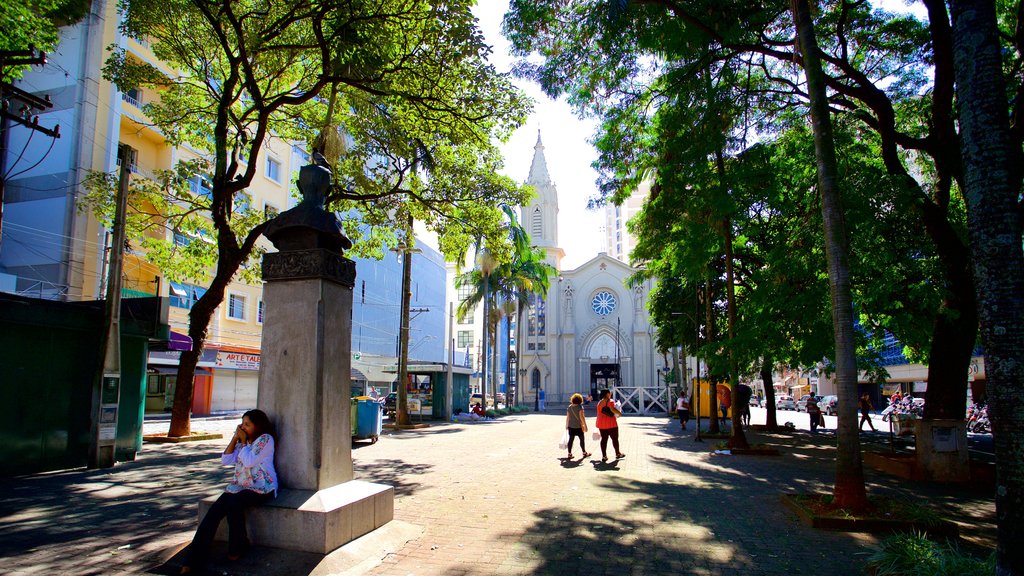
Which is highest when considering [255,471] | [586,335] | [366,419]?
[586,335]

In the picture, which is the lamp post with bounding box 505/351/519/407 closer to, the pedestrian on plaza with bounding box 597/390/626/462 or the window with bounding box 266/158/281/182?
the window with bounding box 266/158/281/182

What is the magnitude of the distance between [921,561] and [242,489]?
561 centimetres

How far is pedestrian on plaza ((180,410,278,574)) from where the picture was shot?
15.3 feet

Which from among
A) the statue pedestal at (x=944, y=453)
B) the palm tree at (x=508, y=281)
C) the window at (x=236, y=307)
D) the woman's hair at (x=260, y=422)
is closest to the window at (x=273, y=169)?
the window at (x=236, y=307)

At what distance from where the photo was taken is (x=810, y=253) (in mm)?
11109

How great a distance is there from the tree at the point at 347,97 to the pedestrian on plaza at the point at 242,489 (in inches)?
275

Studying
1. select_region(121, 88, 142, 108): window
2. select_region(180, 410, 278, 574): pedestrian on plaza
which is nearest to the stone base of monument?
select_region(180, 410, 278, 574): pedestrian on plaza

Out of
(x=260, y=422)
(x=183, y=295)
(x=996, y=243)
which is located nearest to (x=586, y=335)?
(x=183, y=295)

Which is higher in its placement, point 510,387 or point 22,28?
point 22,28

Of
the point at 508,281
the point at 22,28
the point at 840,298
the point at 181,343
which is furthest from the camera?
the point at 508,281

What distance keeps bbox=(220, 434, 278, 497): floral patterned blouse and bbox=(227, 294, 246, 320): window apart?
26714 mm

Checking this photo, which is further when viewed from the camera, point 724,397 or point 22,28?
point 724,397

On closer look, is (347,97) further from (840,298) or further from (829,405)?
(829,405)

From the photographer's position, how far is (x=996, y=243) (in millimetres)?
3748
